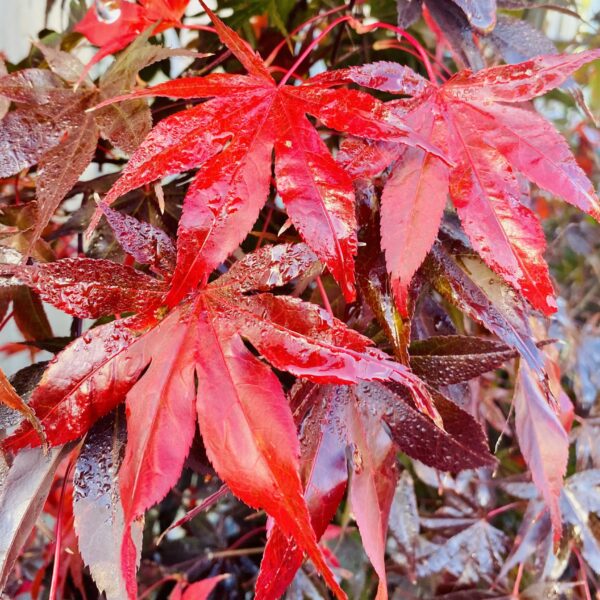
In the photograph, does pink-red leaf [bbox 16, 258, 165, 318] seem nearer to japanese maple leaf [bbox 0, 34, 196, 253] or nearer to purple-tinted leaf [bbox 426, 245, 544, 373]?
japanese maple leaf [bbox 0, 34, 196, 253]

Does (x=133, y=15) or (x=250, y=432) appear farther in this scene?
(x=133, y=15)

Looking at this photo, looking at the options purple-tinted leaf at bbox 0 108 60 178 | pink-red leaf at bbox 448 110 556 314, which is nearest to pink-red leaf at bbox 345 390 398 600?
pink-red leaf at bbox 448 110 556 314

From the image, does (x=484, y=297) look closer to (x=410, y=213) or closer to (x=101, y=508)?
(x=410, y=213)

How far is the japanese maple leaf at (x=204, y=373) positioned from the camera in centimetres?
22

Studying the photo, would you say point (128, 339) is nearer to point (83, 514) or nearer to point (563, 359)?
point (83, 514)

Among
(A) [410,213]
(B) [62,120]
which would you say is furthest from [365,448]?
(B) [62,120]

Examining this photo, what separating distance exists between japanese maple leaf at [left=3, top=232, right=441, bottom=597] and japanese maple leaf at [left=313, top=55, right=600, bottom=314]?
45 millimetres

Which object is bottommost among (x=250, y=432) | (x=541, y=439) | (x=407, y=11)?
(x=541, y=439)

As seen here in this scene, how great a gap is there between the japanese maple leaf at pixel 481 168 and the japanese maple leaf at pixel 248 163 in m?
0.02

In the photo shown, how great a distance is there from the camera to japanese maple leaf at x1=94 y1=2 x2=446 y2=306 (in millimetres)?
238

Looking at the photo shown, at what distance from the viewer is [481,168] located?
28cm

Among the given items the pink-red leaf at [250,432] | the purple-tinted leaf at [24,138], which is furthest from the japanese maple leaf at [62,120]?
the pink-red leaf at [250,432]

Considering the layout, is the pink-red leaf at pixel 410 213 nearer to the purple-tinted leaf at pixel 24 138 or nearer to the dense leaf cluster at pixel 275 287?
Result: the dense leaf cluster at pixel 275 287

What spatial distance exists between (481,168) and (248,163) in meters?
0.11
